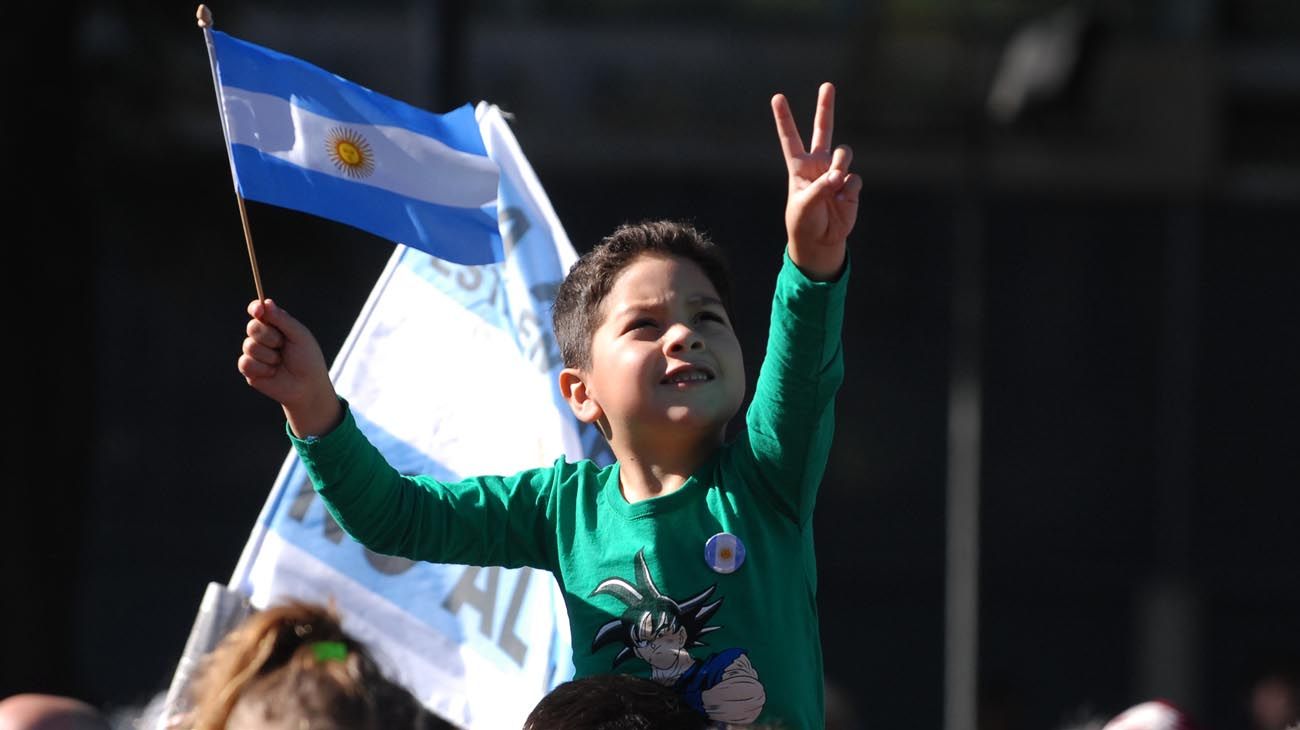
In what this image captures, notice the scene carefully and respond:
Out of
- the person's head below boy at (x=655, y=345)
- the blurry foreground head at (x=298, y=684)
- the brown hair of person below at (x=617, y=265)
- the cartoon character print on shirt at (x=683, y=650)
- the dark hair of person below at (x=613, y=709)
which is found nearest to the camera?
the blurry foreground head at (x=298, y=684)

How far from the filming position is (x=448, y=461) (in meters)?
3.68

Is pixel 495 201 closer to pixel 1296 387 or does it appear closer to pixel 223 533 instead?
pixel 223 533

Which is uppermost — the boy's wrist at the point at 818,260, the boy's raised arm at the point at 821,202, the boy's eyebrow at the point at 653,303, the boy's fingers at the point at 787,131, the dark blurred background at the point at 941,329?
the boy's fingers at the point at 787,131

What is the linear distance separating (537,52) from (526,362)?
10.2m

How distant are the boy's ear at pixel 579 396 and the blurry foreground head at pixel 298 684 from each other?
69 cm

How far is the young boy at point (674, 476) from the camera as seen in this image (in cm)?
260

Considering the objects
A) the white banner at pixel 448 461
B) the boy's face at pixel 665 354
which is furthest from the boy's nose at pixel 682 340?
the white banner at pixel 448 461

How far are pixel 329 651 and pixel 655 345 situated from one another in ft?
2.59

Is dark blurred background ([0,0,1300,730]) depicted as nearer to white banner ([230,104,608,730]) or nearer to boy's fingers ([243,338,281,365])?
white banner ([230,104,608,730])

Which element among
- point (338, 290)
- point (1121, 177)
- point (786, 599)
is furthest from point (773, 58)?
point (786, 599)

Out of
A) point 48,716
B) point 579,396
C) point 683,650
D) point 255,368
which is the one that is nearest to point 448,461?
point 579,396

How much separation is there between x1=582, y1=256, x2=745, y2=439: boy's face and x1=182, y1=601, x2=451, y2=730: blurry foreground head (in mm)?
622

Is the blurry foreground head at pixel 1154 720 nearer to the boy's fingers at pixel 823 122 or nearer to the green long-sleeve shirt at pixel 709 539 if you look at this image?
the green long-sleeve shirt at pixel 709 539

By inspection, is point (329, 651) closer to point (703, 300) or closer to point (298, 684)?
point (298, 684)
